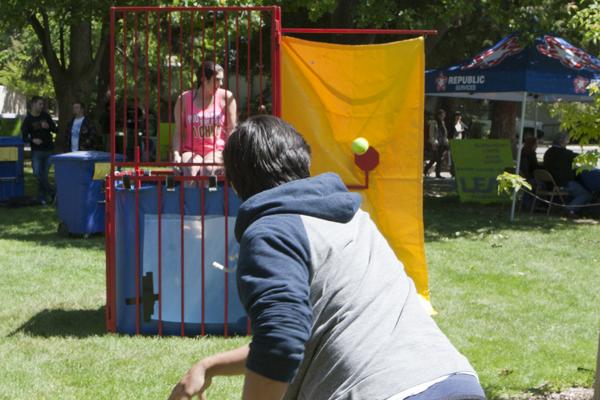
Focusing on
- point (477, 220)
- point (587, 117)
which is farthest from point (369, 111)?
point (477, 220)

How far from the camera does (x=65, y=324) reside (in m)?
6.86

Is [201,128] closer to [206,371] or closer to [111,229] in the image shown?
[111,229]

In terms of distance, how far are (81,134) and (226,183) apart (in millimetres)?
8018

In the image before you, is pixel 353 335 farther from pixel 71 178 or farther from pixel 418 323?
pixel 71 178

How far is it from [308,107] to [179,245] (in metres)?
1.38

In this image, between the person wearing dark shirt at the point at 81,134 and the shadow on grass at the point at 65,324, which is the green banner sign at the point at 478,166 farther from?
the shadow on grass at the point at 65,324

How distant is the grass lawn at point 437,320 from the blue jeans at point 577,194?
2.37 meters

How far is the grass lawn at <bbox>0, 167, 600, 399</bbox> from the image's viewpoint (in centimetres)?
552

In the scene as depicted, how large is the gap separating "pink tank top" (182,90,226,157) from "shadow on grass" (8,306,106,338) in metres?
1.48

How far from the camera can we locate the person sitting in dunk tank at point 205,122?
6688mm

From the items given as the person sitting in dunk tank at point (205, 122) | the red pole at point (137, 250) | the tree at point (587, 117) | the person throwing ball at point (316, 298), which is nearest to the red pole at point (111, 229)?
the red pole at point (137, 250)

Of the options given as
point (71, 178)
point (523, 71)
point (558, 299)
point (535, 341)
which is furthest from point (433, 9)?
point (535, 341)

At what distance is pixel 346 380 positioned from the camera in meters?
2.16

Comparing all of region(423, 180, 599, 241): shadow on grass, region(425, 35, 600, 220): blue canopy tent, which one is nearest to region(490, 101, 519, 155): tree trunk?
region(423, 180, 599, 241): shadow on grass
